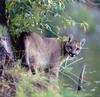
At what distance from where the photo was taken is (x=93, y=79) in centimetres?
1205

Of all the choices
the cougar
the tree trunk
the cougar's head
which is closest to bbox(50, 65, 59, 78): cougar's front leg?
the cougar

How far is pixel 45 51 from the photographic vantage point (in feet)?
35.4

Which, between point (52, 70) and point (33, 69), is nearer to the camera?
point (33, 69)

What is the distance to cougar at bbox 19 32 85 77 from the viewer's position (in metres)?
10.0

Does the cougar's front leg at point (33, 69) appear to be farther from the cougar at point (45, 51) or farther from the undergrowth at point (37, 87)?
the undergrowth at point (37, 87)

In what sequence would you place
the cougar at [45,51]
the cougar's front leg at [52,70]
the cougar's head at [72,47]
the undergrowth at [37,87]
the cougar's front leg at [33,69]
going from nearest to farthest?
the undergrowth at [37,87] → the cougar's front leg at [33,69] → the cougar at [45,51] → the cougar's front leg at [52,70] → the cougar's head at [72,47]

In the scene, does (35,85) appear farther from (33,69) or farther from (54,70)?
(54,70)

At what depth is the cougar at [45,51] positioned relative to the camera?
1004 cm

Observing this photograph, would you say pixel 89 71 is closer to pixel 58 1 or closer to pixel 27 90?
pixel 58 1

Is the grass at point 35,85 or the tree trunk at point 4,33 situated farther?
the tree trunk at point 4,33

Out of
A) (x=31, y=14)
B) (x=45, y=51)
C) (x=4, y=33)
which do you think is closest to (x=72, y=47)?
(x=45, y=51)

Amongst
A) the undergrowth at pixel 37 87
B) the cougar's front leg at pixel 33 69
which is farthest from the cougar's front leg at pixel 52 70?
the undergrowth at pixel 37 87

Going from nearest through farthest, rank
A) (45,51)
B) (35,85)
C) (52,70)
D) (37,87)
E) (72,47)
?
(37,87)
(35,85)
(52,70)
(45,51)
(72,47)

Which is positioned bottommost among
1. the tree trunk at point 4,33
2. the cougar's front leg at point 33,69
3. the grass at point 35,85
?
the cougar's front leg at point 33,69
